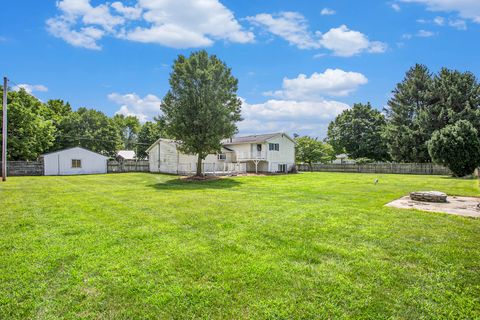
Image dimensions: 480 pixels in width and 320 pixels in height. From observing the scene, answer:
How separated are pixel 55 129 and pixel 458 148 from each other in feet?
144

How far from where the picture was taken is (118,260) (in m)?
4.21

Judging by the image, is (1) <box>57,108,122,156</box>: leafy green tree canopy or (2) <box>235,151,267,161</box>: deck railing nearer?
(2) <box>235,151,267,161</box>: deck railing

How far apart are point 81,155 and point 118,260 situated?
29353 mm

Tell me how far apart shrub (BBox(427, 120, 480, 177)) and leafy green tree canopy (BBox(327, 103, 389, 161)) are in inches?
764

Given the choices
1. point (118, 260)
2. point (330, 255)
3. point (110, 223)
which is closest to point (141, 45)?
point (110, 223)

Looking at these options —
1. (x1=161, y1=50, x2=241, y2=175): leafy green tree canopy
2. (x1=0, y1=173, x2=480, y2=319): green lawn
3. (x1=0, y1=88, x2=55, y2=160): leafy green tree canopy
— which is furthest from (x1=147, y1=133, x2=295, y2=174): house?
(x1=0, y1=173, x2=480, y2=319): green lawn

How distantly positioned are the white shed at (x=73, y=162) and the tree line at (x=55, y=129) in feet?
9.88

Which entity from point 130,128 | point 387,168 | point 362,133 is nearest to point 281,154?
point 387,168

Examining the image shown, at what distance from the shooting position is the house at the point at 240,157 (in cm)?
2848

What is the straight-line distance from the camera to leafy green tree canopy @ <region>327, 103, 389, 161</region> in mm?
44656

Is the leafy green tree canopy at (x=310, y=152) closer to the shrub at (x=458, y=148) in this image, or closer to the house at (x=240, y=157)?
the house at (x=240, y=157)

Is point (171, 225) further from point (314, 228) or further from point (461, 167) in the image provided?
point (461, 167)

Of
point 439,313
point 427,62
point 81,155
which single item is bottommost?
point 439,313

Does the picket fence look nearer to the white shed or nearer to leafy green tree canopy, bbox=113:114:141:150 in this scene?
the white shed
